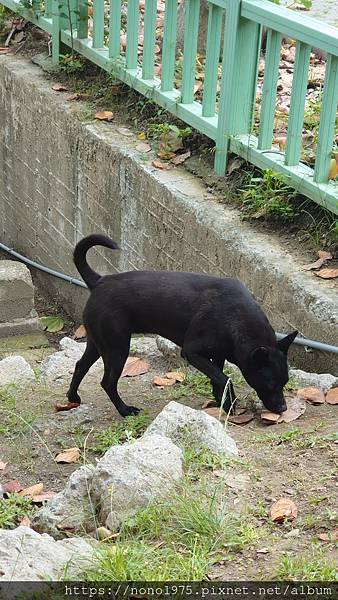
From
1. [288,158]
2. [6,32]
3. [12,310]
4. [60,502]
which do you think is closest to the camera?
[60,502]

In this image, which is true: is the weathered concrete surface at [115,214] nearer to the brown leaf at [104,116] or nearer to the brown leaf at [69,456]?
the brown leaf at [104,116]

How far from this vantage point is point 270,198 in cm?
668

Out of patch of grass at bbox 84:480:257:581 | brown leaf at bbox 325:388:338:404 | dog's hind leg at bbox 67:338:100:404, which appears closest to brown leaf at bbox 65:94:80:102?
dog's hind leg at bbox 67:338:100:404

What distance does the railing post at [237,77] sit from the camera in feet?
22.6

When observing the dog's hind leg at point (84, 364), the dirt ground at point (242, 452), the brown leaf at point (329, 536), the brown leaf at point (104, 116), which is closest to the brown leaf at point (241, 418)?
the dirt ground at point (242, 452)

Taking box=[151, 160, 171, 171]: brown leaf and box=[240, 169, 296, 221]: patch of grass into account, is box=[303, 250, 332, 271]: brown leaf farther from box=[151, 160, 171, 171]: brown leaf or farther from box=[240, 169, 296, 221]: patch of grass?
box=[151, 160, 171, 171]: brown leaf

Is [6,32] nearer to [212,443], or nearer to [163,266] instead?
[163,266]

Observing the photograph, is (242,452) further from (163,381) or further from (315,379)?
(163,381)

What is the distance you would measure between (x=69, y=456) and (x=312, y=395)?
1.26 metres

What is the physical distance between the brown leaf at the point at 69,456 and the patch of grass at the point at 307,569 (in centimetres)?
180

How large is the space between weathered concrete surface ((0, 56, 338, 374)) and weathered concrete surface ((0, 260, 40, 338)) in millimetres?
597

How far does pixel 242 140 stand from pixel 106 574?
418 centimetres

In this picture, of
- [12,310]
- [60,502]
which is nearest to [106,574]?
[60,502]

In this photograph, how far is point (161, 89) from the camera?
7.91 m
